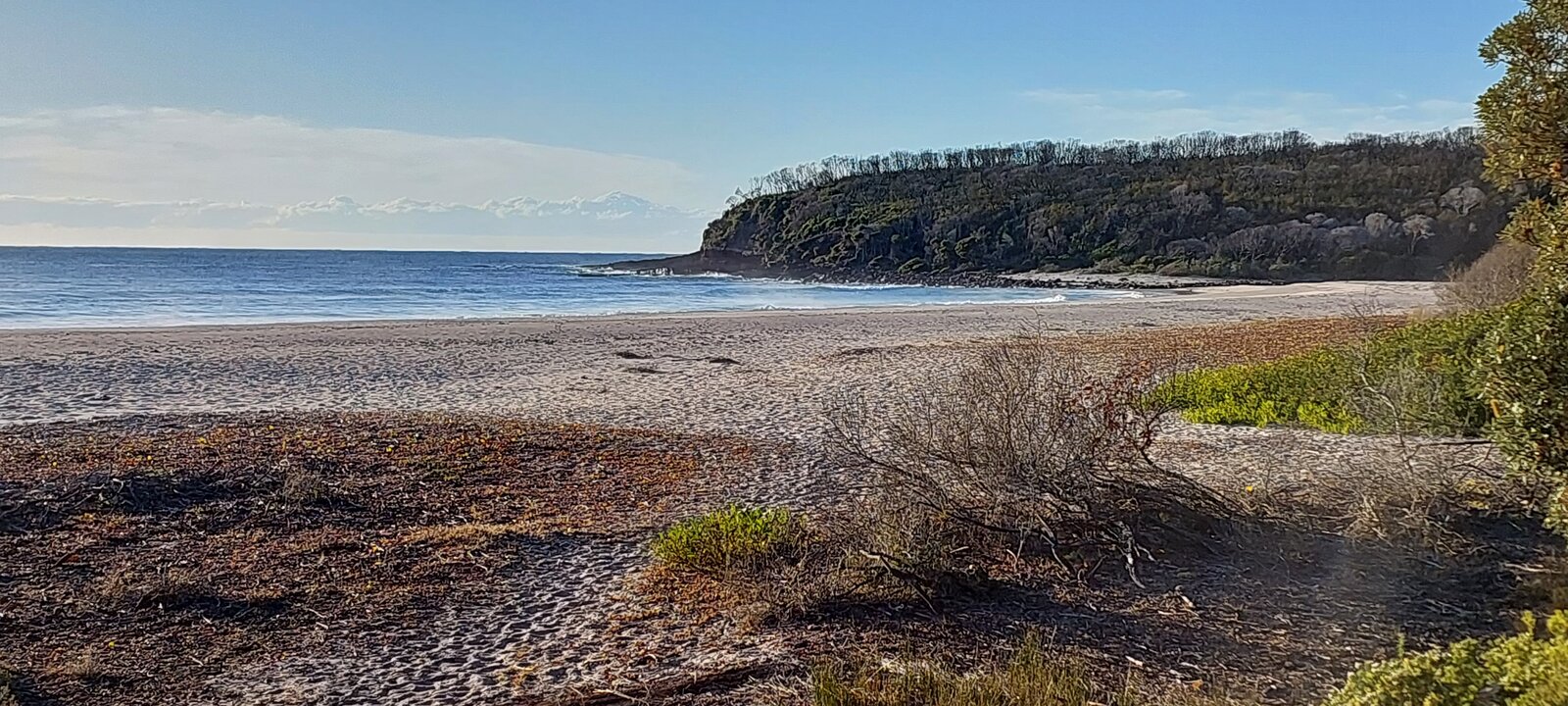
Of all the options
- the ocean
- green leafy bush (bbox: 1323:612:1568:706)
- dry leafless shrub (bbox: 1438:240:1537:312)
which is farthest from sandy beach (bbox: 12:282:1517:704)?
the ocean

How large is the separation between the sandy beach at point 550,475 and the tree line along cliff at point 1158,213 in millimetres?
50340

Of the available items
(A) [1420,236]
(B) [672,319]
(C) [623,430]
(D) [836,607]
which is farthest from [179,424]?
(A) [1420,236]

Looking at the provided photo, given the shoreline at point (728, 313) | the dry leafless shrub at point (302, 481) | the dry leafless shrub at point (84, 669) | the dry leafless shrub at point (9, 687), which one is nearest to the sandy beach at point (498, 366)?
the shoreline at point (728, 313)

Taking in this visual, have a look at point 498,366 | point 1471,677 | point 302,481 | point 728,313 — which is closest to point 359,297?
point 728,313

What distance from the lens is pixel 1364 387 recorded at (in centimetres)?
750

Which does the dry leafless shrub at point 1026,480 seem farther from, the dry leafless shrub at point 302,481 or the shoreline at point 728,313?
the shoreline at point 728,313

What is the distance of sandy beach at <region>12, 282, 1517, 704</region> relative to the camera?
14.3 feet

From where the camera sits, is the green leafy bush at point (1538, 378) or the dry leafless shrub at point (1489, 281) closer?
the green leafy bush at point (1538, 378)

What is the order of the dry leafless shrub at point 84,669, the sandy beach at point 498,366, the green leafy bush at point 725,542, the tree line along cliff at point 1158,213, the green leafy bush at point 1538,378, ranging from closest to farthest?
the green leafy bush at point 1538,378, the dry leafless shrub at point 84,669, the green leafy bush at point 725,542, the sandy beach at point 498,366, the tree line along cliff at point 1158,213

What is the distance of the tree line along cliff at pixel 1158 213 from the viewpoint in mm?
65625

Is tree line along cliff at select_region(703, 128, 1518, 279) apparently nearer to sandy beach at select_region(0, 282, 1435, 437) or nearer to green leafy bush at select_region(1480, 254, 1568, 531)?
sandy beach at select_region(0, 282, 1435, 437)

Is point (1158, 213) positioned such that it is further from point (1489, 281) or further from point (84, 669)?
point (84, 669)

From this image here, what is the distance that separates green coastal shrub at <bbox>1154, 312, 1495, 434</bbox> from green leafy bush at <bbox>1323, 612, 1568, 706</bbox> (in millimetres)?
1875

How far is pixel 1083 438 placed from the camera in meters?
5.59
